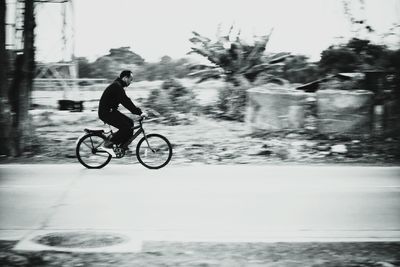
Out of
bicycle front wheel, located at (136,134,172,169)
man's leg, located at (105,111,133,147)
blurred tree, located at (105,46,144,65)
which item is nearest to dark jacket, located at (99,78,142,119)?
man's leg, located at (105,111,133,147)

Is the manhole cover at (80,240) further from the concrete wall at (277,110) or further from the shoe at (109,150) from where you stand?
the concrete wall at (277,110)

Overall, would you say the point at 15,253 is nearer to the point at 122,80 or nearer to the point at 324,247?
the point at 324,247

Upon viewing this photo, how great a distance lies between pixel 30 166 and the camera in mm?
9766

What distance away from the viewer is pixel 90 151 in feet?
31.0

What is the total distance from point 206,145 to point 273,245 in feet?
24.5

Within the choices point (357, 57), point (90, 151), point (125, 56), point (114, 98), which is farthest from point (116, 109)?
point (125, 56)

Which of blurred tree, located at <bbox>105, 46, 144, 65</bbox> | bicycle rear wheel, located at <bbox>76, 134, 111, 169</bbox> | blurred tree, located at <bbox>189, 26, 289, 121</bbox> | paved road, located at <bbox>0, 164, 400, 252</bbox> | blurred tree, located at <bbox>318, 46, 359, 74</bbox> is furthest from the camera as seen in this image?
blurred tree, located at <bbox>105, 46, 144, 65</bbox>

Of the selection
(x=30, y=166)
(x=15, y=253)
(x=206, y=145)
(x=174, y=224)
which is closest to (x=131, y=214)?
→ (x=174, y=224)

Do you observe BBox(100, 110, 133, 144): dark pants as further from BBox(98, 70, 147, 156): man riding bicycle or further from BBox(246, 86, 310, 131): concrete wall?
BBox(246, 86, 310, 131): concrete wall

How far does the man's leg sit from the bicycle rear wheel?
12.5 inches

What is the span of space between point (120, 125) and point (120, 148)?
0.43 metres

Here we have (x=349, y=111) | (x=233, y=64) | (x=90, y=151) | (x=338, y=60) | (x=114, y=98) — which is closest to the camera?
(x=114, y=98)

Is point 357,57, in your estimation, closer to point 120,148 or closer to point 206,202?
point 120,148

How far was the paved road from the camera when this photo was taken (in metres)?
5.66
